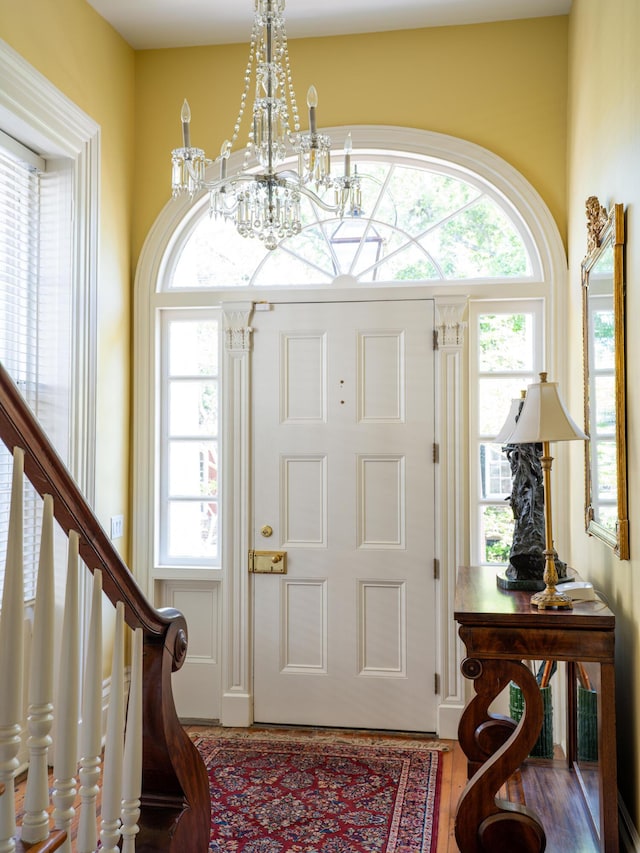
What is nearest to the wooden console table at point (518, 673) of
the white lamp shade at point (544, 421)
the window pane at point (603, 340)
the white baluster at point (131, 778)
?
the white lamp shade at point (544, 421)

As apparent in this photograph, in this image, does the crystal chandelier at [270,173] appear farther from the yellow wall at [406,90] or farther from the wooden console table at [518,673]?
the yellow wall at [406,90]

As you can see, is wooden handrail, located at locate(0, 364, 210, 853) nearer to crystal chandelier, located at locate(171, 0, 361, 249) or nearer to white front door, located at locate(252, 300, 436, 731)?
crystal chandelier, located at locate(171, 0, 361, 249)

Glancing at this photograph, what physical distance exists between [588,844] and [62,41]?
359 centimetres

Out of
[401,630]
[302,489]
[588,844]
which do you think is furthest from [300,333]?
[588,844]

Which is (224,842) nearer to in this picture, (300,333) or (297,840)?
(297,840)

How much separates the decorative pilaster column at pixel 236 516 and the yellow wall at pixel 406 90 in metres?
0.71

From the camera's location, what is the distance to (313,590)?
3.77 meters

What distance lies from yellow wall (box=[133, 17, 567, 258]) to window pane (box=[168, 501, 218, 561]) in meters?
1.34

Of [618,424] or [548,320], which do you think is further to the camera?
[548,320]

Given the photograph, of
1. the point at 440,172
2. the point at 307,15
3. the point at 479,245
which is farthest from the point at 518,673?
the point at 307,15

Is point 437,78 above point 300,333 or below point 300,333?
above

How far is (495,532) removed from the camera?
3.69 m

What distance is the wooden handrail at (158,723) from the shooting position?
156 centimetres

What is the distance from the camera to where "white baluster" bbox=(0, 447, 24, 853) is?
1.26 m
